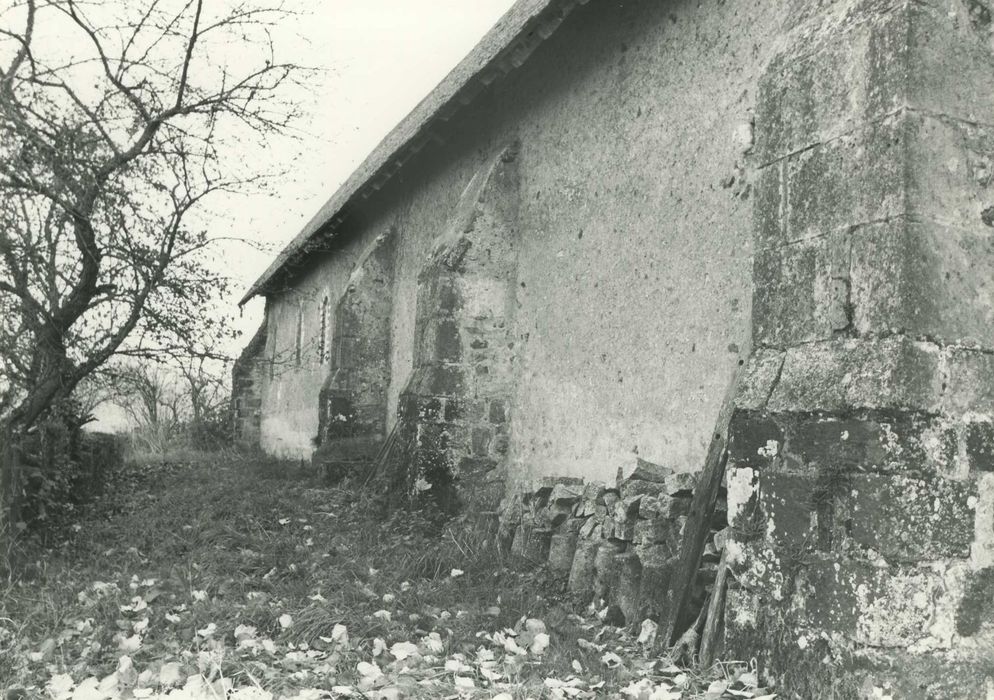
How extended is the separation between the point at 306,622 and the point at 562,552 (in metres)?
1.87

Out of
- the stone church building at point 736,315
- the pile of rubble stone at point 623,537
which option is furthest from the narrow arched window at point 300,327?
the pile of rubble stone at point 623,537

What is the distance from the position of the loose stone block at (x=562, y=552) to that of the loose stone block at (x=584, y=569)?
160mm

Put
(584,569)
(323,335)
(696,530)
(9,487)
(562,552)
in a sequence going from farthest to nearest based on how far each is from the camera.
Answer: (323,335) < (9,487) < (562,552) < (584,569) < (696,530)

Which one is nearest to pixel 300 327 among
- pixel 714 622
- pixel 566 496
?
pixel 566 496

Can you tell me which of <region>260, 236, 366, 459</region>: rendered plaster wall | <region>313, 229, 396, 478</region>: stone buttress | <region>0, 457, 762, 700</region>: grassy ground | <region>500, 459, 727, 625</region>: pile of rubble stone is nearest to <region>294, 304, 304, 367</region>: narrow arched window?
<region>260, 236, 366, 459</region>: rendered plaster wall

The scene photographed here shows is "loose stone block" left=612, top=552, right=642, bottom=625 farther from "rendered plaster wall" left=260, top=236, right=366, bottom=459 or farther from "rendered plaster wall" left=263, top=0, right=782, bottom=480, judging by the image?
"rendered plaster wall" left=260, top=236, right=366, bottom=459

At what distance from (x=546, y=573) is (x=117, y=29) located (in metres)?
5.61

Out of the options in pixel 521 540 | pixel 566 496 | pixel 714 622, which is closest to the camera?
pixel 714 622

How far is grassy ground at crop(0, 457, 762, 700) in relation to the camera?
12.1 feet

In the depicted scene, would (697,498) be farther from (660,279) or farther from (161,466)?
(161,466)

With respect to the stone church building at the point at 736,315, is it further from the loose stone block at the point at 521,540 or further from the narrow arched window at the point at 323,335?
the narrow arched window at the point at 323,335

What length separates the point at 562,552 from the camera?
228 inches

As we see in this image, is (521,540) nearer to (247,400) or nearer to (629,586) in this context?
(629,586)

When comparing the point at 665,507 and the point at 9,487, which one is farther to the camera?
the point at 9,487
